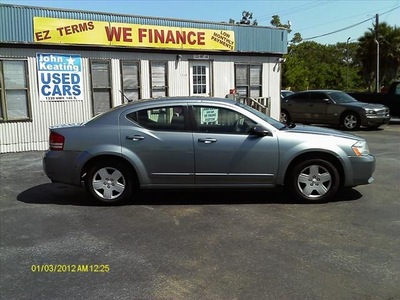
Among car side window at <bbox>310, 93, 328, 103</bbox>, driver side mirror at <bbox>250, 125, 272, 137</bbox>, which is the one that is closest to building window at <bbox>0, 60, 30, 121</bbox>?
driver side mirror at <bbox>250, 125, 272, 137</bbox>

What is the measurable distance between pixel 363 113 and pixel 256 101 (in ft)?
13.3

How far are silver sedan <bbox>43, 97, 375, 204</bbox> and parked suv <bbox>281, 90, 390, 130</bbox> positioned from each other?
397 inches

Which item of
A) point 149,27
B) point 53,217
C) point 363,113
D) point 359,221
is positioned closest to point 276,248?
point 359,221

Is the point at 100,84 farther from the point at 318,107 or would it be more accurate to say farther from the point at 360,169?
the point at 318,107

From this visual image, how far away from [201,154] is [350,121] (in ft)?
37.3

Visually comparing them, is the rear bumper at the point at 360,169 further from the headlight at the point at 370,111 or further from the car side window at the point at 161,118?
the headlight at the point at 370,111

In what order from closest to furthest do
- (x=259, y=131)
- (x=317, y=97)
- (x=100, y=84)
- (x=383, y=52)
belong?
1. (x=259, y=131)
2. (x=100, y=84)
3. (x=317, y=97)
4. (x=383, y=52)

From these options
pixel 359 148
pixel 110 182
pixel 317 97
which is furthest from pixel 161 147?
pixel 317 97

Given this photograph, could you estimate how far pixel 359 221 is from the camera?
16.9 ft

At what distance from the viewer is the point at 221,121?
6.01 m

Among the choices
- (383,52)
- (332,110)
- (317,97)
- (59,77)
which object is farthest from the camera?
(383,52)

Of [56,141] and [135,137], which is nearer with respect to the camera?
[135,137]

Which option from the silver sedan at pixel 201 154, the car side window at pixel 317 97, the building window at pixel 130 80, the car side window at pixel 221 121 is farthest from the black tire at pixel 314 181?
the car side window at pixel 317 97
